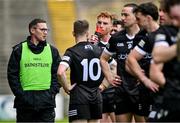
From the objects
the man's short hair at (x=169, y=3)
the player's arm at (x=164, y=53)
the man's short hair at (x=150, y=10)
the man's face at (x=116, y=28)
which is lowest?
the player's arm at (x=164, y=53)

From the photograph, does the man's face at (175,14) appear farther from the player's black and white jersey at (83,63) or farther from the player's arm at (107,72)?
the player's arm at (107,72)

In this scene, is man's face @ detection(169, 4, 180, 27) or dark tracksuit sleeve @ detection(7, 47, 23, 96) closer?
man's face @ detection(169, 4, 180, 27)

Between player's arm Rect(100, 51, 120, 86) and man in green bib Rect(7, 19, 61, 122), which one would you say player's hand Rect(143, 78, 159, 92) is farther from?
man in green bib Rect(7, 19, 61, 122)

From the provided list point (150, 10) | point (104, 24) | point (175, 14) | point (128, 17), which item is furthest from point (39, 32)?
point (175, 14)

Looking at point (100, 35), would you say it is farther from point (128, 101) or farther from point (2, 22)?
point (2, 22)

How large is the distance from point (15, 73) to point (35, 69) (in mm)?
288

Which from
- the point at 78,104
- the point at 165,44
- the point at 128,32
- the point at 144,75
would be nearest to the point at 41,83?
the point at 78,104

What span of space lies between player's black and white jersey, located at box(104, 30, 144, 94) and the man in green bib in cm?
85

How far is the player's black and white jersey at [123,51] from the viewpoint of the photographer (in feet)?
34.8

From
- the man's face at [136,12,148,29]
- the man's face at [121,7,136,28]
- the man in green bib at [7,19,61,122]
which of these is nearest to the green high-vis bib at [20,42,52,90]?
the man in green bib at [7,19,61,122]

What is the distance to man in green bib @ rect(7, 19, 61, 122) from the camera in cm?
1084

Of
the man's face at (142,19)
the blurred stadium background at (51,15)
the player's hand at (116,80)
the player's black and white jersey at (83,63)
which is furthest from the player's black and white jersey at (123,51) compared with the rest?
the blurred stadium background at (51,15)

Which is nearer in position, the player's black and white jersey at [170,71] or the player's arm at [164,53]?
the player's arm at [164,53]

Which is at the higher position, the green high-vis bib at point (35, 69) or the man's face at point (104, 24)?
the man's face at point (104, 24)
